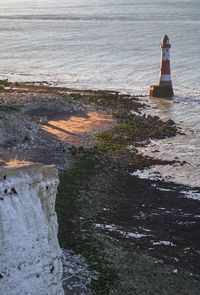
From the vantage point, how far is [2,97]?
33031mm

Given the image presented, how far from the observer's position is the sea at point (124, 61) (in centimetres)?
2950

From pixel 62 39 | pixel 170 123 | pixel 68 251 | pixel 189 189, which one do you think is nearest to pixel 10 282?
pixel 68 251

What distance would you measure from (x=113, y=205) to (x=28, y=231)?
10.8 meters

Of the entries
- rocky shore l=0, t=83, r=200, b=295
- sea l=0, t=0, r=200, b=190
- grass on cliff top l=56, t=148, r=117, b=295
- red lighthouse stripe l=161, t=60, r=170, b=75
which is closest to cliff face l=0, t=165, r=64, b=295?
rocky shore l=0, t=83, r=200, b=295

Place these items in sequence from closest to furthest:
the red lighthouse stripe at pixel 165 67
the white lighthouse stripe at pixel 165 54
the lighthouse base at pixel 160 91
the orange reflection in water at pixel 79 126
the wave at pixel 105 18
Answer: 1. the orange reflection in water at pixel 79 126
2. the white lighthouse stripe at pixel 165 54
3. the red lighthouse stripe at pixel 165 67
4. the lighthouse base at pixel 160 91
5. the wave at pixel 105 18

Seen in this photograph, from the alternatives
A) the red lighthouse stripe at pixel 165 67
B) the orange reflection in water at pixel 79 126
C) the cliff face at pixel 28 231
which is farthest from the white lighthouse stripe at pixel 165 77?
the cliff face at pixel 28 231

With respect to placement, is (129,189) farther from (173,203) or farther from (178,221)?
(178,221)

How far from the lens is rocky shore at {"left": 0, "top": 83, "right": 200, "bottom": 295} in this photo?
46.3 feet

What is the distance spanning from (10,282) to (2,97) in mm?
25249

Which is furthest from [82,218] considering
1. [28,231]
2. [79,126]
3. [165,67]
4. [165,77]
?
[165,77]

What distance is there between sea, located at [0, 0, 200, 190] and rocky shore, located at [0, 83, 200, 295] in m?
1.59

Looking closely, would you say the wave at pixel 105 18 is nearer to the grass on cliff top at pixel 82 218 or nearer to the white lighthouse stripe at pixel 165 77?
the white lighthouse stripe at pixel 165 77

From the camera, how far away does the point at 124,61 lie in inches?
2249

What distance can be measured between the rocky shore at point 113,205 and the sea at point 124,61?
1585 millimetres
